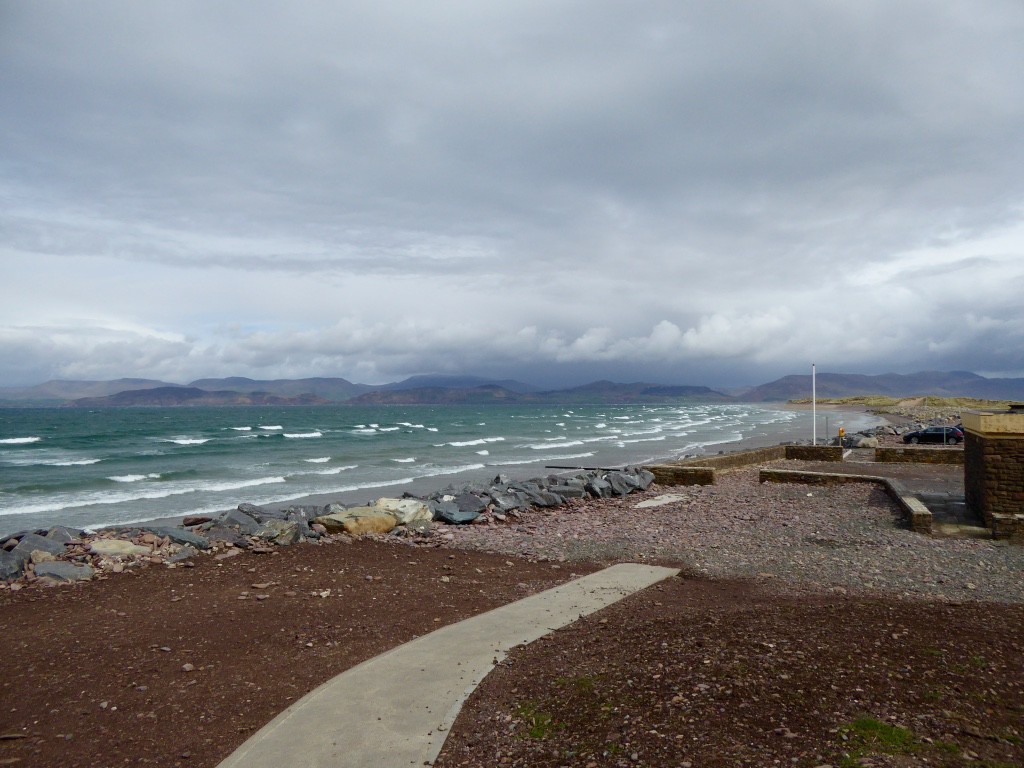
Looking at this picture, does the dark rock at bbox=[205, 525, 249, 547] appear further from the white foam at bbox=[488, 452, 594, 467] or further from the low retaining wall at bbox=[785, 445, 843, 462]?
the white foam at bbox=[488, 452, 594, 467]

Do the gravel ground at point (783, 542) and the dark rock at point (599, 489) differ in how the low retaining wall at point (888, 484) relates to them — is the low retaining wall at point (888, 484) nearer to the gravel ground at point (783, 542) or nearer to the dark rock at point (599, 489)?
the gravel ground at point (783, 542)

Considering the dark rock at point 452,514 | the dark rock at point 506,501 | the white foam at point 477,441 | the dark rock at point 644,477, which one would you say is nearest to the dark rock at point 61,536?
the dark rock at point 452,514

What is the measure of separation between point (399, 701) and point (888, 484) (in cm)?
1451

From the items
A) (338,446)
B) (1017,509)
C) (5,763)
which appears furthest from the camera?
(338,446)

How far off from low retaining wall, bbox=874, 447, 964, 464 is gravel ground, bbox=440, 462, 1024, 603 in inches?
335

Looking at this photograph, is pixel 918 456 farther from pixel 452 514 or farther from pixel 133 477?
pixel 133 477

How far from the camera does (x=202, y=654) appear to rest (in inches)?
260

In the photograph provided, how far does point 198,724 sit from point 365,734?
4.53 feet

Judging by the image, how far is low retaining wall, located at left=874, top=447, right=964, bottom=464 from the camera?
23000 millimetres

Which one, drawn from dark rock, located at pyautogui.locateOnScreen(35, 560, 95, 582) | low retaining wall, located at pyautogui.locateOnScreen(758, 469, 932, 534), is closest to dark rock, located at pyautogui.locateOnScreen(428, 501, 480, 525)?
dark rock, located at pyautogui.locateOnScreen(35, 560, 95, 582)

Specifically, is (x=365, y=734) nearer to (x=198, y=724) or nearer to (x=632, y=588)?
(x=198, y=724)

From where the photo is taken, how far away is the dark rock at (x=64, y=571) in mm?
9508

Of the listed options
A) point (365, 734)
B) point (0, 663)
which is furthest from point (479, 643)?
point (0, 663)

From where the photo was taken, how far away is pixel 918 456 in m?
23.8
